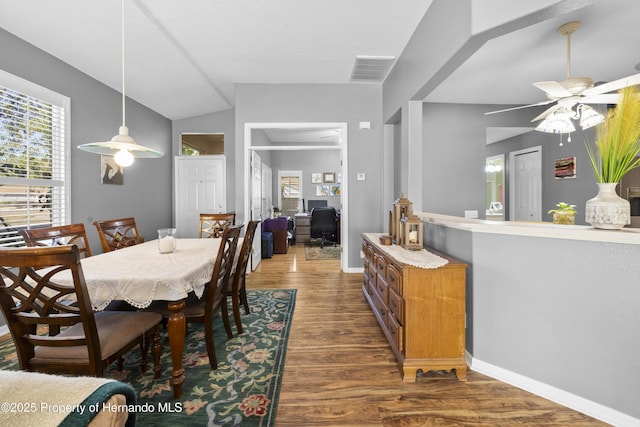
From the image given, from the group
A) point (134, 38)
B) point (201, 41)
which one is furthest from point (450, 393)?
point (134, 38)

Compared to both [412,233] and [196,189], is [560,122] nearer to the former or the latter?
[412,233]

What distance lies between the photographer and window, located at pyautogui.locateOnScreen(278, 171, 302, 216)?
7969 millimetres

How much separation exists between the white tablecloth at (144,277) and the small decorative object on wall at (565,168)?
16.5 feet

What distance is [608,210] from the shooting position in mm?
1477

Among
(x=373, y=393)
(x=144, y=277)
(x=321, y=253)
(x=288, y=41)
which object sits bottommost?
(x=373, y=393)

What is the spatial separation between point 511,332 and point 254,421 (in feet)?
5.40

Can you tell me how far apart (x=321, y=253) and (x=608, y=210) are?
467 centimetres

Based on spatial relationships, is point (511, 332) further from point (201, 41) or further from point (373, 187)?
point (201, 41)

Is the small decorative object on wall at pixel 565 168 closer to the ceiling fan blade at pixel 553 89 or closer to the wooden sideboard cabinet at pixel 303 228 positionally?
the ceiling fan blade at pixel 553 89

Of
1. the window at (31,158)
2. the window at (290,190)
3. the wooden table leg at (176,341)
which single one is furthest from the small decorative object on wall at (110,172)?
the window at (290,190)

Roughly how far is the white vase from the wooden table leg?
231 centimetres

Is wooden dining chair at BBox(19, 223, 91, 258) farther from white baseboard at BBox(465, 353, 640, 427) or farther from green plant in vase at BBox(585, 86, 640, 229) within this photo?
green plant in vase at BBox(585, 86, 640, 229)

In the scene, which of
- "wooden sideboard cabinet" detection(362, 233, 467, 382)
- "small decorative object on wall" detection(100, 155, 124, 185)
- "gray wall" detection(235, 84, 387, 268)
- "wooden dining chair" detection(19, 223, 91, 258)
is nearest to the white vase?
"wooden sideboard cabinet" detection(362, 233, 467, 382)

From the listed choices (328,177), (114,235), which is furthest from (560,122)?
(328,177)
